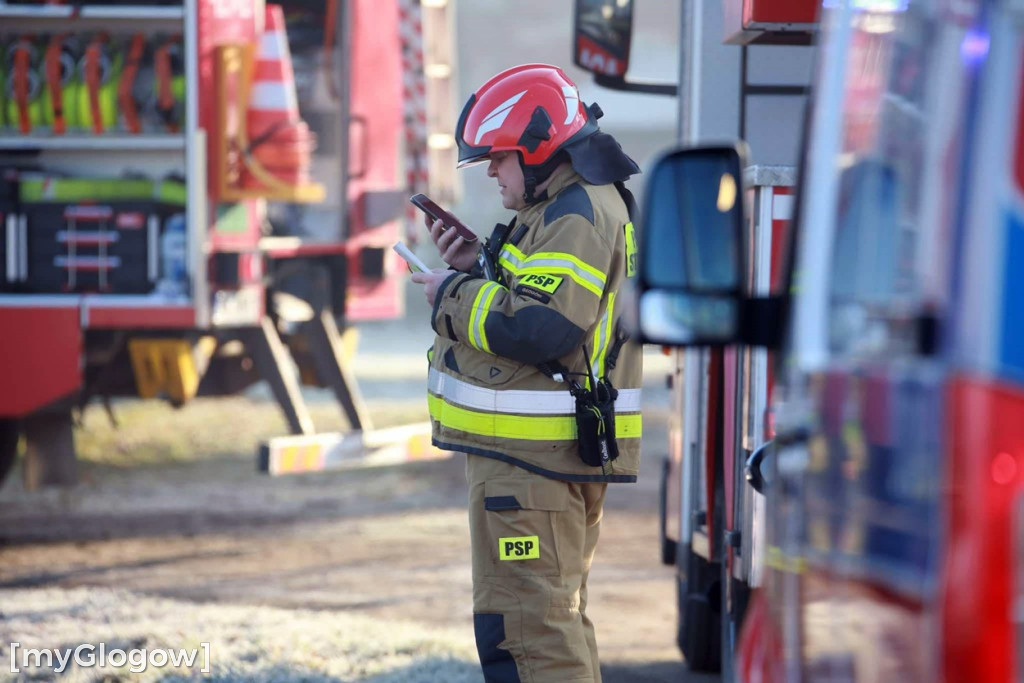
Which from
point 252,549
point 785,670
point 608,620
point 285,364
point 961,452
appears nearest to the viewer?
point 961,452

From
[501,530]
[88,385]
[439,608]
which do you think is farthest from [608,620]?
[88,385]

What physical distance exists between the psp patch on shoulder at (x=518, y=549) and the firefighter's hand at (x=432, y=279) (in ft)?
1.91

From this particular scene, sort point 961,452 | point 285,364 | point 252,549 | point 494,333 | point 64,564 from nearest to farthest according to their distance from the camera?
point 961,452, point 494,333, point 64,564, point 252,549, point 285,364

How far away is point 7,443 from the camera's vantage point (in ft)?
22.1

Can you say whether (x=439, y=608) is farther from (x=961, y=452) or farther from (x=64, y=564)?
(x=961, y=452)

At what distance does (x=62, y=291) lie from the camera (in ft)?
21.7

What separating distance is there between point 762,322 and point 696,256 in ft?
0.45

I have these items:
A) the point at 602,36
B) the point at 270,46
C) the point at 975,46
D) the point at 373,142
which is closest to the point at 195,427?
the point at 373,142

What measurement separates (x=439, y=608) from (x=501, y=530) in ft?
7.92

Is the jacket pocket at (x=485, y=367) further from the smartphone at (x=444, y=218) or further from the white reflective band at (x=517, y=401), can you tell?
the smartphone at (x=444, y=218)

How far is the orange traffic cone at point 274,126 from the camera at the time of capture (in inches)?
267

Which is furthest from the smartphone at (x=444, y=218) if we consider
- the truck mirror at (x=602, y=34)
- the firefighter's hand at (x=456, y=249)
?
the truck mirror at (x=602, y=34)

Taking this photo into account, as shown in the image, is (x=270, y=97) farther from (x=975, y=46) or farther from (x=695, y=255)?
(x=975, y=46)

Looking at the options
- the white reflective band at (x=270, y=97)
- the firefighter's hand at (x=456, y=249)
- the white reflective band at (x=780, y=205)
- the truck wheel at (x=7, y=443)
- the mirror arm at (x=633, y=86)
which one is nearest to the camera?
the firefighter's hand at (x=456, y=249)
